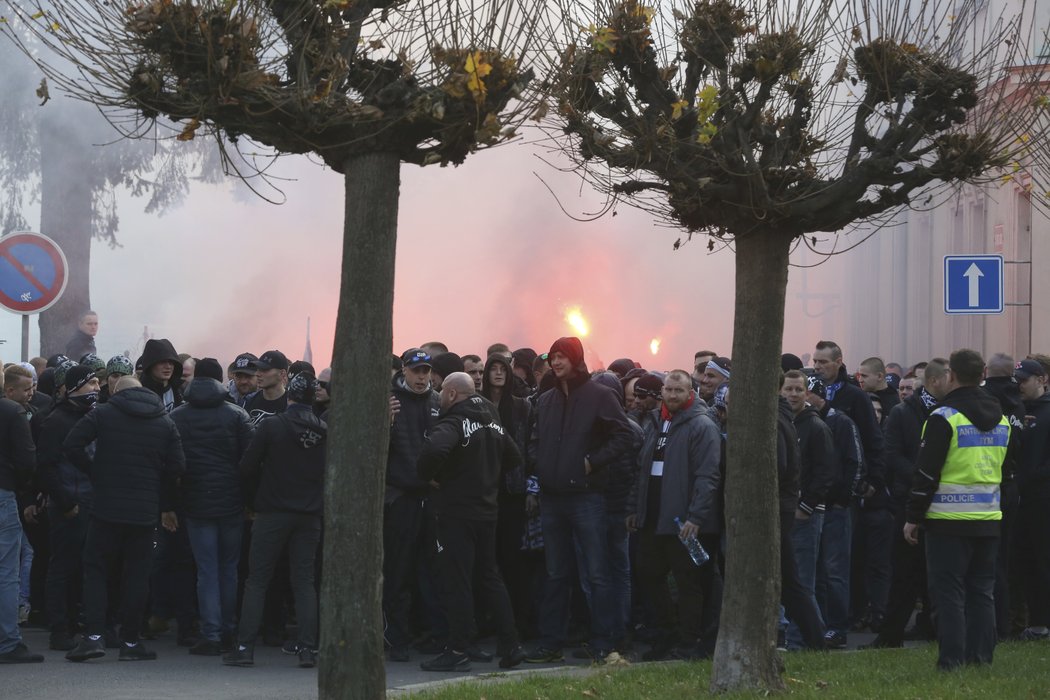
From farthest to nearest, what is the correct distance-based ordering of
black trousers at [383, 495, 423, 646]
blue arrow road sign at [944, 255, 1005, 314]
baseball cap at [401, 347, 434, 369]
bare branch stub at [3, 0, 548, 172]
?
blue arrow road sign at [944, 255, 1005, 314] < baseball cap at [401, 347, 434, 369] < black trousers at [383, 495, 423, 646] < bare branch stub at [3, 0, 548, 172]

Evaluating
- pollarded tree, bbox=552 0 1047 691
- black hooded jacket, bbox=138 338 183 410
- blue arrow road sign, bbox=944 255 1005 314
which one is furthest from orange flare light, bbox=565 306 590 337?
pollarded tree, bbox=552 0 1047 691

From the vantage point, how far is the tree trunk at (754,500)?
8180mm

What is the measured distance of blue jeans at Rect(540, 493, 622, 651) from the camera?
1073 cm

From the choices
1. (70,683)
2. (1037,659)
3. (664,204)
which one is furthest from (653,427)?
(70,683)

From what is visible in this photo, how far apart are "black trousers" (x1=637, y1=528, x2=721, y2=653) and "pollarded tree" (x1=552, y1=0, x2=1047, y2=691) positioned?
2.03 m

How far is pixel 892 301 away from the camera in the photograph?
134 ft

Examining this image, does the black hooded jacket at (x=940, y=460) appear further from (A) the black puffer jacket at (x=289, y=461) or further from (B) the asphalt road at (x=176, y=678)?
(A) the black puffer jacket at (x=289, y=461)

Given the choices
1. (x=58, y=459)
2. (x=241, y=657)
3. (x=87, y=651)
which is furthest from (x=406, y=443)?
(x=87, y=651)

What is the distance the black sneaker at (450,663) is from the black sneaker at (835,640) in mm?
2739

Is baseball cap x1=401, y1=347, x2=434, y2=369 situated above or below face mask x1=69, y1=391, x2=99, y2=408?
above

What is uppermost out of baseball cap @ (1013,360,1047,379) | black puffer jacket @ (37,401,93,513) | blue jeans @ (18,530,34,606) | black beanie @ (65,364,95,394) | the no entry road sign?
the no entry road sign

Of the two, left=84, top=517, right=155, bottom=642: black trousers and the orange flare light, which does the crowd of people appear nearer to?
left=84, top=517, right=155, bottom=642: black trousers

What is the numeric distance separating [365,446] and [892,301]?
35712 millimetres

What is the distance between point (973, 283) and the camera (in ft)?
53.1
